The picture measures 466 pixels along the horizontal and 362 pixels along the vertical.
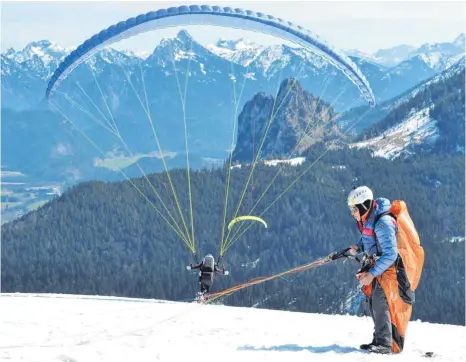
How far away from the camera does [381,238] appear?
41.8 ft

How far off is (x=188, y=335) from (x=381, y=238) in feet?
15.8

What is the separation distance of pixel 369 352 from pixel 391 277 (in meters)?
1.54

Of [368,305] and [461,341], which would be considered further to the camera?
[461,341]

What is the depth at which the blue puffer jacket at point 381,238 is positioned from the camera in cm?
1266

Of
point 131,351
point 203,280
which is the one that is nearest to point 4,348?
point 131,351

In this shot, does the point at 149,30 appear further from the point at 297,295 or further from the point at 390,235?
the point at 297,295

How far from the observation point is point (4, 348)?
1267cm

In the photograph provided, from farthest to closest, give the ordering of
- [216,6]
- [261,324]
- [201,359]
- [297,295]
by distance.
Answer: [297,295] < [216,6] < [261,324] < [201,359]

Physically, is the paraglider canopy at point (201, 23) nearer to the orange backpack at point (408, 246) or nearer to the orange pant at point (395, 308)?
the orange backpack at point (408, 246)

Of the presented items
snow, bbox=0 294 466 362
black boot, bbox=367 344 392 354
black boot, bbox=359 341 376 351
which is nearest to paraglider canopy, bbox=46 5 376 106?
snow, bbox=0 294 466 362

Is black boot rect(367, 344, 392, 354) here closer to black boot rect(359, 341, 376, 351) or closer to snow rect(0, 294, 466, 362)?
black boot rect(359, 341, 376, 351)

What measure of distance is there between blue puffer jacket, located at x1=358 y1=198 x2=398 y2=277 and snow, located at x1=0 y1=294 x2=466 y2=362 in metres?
1.76

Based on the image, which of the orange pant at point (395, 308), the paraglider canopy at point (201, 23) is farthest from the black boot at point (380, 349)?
the paraglider canopy at point (201, 23)

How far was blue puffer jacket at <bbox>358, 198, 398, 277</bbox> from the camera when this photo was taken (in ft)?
41.5
